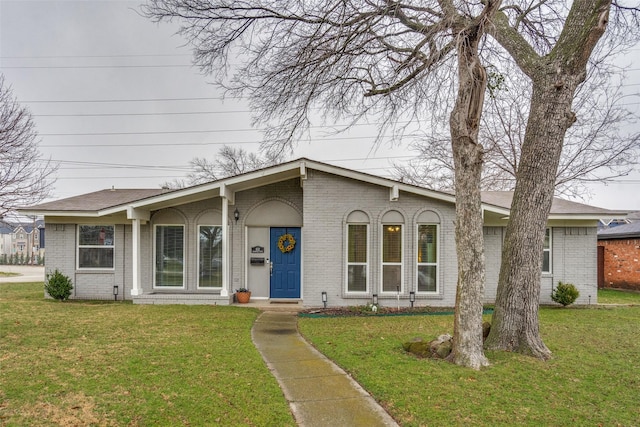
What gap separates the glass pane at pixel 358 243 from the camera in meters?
10.1

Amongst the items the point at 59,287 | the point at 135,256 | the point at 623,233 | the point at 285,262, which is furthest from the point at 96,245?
the point at 623,233

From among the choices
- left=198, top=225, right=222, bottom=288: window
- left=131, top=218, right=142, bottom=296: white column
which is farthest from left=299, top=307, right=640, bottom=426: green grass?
left=131, top=218, right=142, bottom=296: white column

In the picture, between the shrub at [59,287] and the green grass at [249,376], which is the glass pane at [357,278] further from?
the shrub at [59,287]

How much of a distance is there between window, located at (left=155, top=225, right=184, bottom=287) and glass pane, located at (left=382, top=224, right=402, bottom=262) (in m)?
5.93

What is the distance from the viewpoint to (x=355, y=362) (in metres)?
5.21

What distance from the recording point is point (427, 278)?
10.2 metres

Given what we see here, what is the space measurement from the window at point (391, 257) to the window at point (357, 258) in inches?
19.4

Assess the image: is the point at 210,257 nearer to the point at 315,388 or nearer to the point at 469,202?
the point at 315,388

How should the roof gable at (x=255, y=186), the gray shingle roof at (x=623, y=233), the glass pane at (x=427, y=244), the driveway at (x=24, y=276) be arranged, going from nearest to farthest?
1. the roof gable at (x=255, y=186)
2. the glass pane at (x=427, y=244)
3. the gray shingle roof at (x=623, y=233)
4. the driveway at (x=24, y=276)

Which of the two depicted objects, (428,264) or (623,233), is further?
(623,233)

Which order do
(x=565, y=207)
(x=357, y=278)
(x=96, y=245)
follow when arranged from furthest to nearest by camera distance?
(x=565, y=207), (x=96, y=245), (x=357, y=278)

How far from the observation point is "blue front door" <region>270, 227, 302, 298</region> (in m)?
11.1

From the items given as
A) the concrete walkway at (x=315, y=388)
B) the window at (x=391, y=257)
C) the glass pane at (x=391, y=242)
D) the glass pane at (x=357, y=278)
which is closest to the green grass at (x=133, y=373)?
the concrete walkway at (x=315, y=388)

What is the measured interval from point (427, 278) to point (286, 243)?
163 inches
